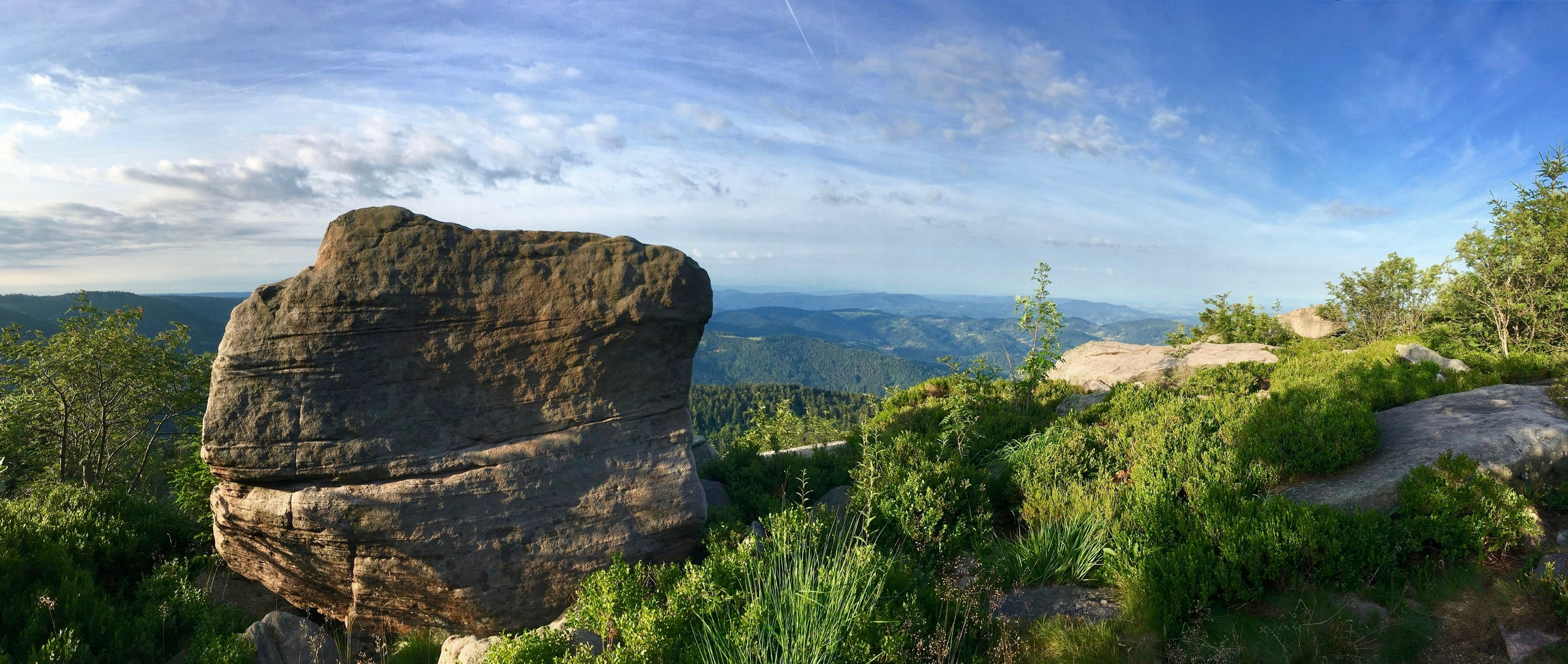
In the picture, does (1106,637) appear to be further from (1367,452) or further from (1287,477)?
(1367,452)

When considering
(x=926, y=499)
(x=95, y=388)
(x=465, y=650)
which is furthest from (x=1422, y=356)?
(x=95, y=388)

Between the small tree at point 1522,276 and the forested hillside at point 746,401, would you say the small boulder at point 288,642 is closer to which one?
the small tree at point 1522,276

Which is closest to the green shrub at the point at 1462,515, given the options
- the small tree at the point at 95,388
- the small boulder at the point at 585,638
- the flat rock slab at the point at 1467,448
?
the flat rock slab at the point at 1467,448

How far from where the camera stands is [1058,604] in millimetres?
6332

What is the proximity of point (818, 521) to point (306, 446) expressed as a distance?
6.49 m

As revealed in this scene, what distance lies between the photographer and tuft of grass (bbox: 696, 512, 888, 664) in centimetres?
489

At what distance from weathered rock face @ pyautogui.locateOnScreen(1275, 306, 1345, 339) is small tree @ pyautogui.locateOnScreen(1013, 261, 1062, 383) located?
2332 centimetres

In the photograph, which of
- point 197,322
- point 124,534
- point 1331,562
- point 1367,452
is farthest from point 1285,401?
point 197,322

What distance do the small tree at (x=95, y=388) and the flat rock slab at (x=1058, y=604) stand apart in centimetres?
1531

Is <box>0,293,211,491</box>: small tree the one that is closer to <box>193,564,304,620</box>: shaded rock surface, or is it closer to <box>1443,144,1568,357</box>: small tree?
<box>193,564,304,620</box>: shaded rock surface

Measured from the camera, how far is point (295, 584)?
818cm

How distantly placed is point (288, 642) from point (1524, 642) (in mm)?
11962

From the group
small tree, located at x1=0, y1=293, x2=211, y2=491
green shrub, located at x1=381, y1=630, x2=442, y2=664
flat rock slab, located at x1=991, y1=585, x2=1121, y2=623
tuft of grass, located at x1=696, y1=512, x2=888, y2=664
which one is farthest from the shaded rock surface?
flat rock slab, located at x1=991, y1=585, x2=1121, y2=623

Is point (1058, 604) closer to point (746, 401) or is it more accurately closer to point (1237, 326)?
point (1237, 326)
